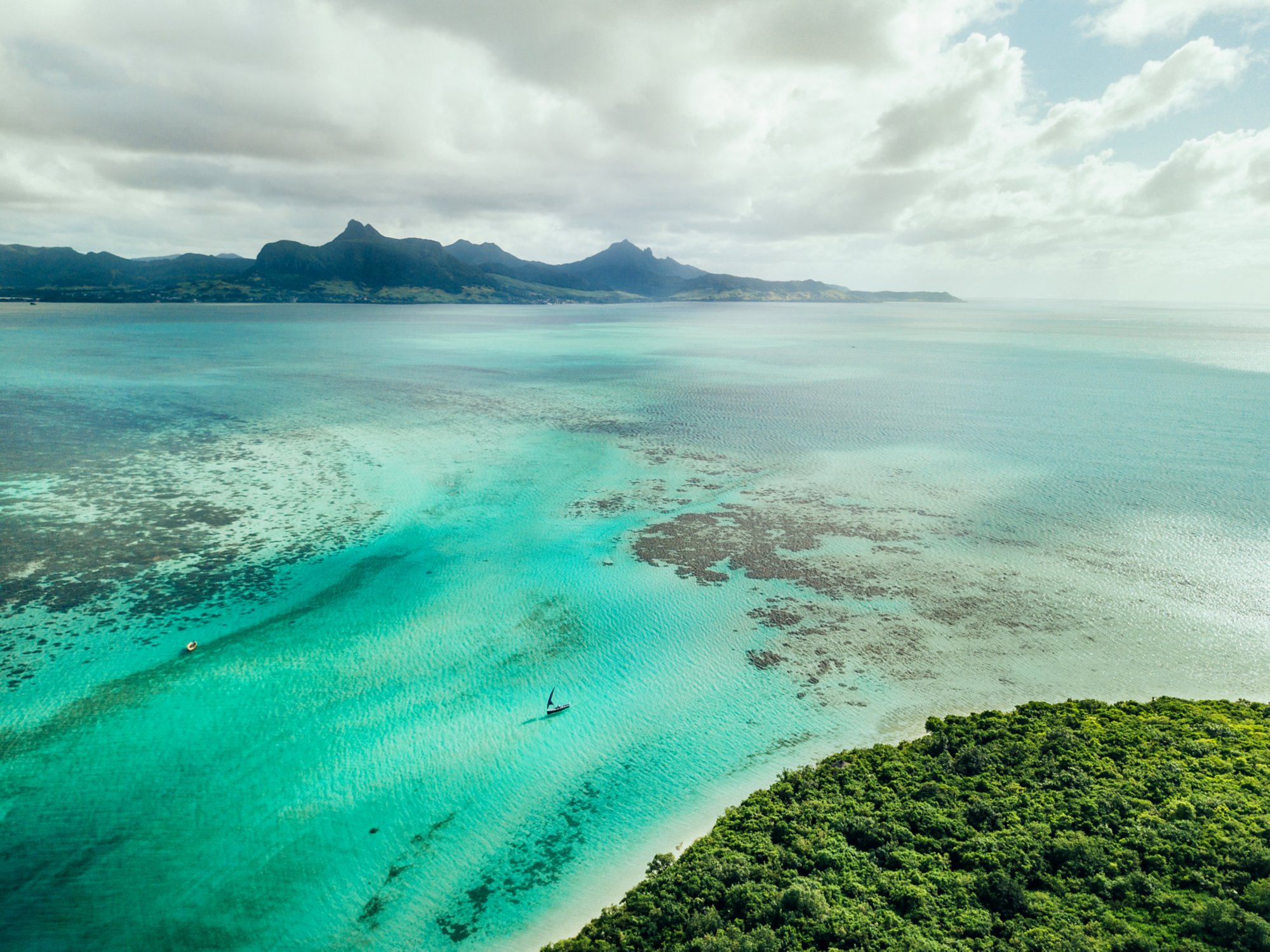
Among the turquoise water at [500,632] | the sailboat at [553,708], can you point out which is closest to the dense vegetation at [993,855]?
the turquoise water at [500,632]

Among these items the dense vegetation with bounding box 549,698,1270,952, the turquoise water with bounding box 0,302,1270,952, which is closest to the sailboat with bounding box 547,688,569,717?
A: the turquoise water with bounding box 0,302,1270,952

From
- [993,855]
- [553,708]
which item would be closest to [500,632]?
[553,708]

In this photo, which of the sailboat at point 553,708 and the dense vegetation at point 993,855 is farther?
the sailboat at point 553,708

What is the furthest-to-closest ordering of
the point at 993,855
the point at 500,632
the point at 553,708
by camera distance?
the point at 500,632 < the point at 553,708 < the point at 993,855

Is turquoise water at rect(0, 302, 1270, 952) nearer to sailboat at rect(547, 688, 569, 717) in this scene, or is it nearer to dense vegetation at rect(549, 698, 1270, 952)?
sailboat at rect(547, 688, 569, 717)

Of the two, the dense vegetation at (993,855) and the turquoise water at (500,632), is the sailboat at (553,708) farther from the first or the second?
the dense vegetation at (993,855)

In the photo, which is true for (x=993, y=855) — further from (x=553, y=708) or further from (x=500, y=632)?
(x=500, y=632)

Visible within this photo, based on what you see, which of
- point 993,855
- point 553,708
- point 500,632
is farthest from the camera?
point 500,632
